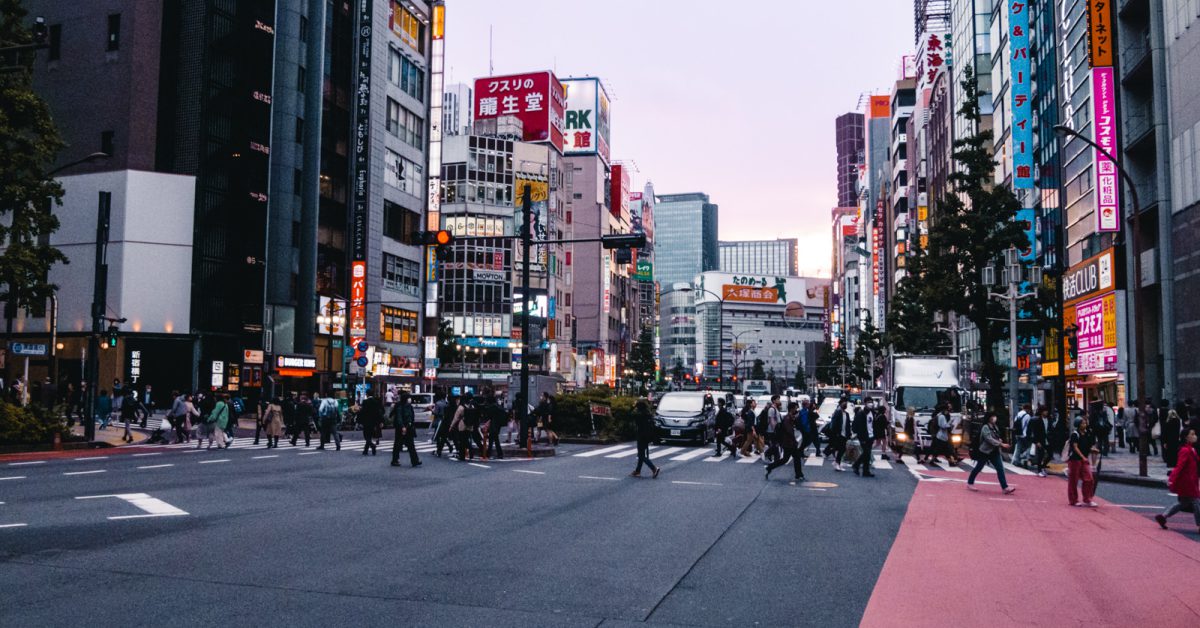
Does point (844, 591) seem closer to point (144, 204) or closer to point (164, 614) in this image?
point (164, 614)

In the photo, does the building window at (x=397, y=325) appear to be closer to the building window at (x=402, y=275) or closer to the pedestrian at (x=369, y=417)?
the building window at (x=402, y=275)

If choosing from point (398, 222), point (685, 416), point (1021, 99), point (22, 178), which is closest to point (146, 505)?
point (22, 178)

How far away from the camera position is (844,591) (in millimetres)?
8273

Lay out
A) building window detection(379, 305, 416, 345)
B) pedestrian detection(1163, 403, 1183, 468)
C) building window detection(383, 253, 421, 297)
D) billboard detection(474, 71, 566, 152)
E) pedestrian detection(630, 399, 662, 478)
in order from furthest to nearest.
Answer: billboard detection(474, 71, 566, 152) → building window detection(383, 253, 421, 297) → building window detection(379, 305, 416, 345) → pedestrian detection(1163, 403, 1183, 468) → pedestrian detection(630, 399, 662, 478)

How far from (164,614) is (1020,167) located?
5692cm

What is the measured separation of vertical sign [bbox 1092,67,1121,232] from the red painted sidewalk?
27.0 m

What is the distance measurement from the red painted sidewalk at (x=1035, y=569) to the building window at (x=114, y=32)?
49.3 metres

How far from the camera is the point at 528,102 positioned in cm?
10675

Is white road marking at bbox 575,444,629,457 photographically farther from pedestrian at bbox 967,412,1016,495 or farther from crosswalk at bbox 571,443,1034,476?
pedestrian at bbox 967,412,1016,495

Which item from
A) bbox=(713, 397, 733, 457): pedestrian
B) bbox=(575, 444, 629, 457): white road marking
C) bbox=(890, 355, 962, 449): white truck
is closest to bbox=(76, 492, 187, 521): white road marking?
bbox=(575, 444, 629, 457): white road marking

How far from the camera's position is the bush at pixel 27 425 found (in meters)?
23.4

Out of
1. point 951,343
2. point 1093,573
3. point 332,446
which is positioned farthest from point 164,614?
point 951,343

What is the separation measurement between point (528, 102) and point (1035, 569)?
101 meters

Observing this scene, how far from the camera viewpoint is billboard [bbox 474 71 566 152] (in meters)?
106
